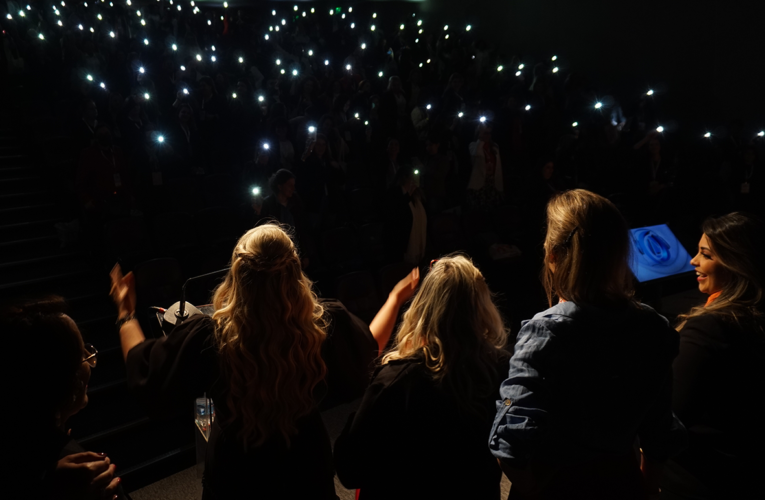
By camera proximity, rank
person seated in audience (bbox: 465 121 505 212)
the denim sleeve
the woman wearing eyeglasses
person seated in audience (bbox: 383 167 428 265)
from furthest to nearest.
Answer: person seated in audience (bbox: 465 121 505 212)
person seated in audience (bbox: 383 167 428 265)
the denim sleeve
the woman wearing eyeglasses

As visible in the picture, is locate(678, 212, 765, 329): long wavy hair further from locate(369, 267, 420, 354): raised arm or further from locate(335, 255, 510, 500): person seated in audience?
locate(369, 267, 420, 354): raised arm

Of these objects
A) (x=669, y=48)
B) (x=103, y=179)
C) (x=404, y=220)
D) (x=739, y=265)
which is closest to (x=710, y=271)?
(x=739, y=265)

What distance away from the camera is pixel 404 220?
4.85 m

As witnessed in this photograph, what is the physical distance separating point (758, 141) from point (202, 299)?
9.47 m

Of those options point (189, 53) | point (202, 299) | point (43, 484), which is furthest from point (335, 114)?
point (43, 484)

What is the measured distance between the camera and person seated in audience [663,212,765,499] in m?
1.61

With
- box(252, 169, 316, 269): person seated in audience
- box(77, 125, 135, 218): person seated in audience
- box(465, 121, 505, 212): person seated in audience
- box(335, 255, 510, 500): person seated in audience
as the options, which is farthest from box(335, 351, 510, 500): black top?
box(465, 121, 505, 212): person seated in audience

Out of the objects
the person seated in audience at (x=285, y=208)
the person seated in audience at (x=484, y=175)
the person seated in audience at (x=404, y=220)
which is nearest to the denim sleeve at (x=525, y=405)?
the person seated in audience at (x=285, y=208)

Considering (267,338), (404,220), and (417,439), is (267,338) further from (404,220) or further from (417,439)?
(404,220)

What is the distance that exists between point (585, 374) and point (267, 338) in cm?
94

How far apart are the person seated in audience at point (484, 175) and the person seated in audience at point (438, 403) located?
5129 millimetres

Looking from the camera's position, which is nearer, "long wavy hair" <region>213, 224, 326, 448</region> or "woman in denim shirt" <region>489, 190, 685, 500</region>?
"woman in denim shirt" <region>489, 190, 685, 500</region>

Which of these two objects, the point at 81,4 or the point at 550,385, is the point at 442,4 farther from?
the point at 550,385

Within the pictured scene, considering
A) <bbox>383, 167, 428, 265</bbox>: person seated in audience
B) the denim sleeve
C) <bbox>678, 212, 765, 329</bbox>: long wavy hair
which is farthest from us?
<bbox>383, 167, 428, 265</bbox>: person seated in audience
